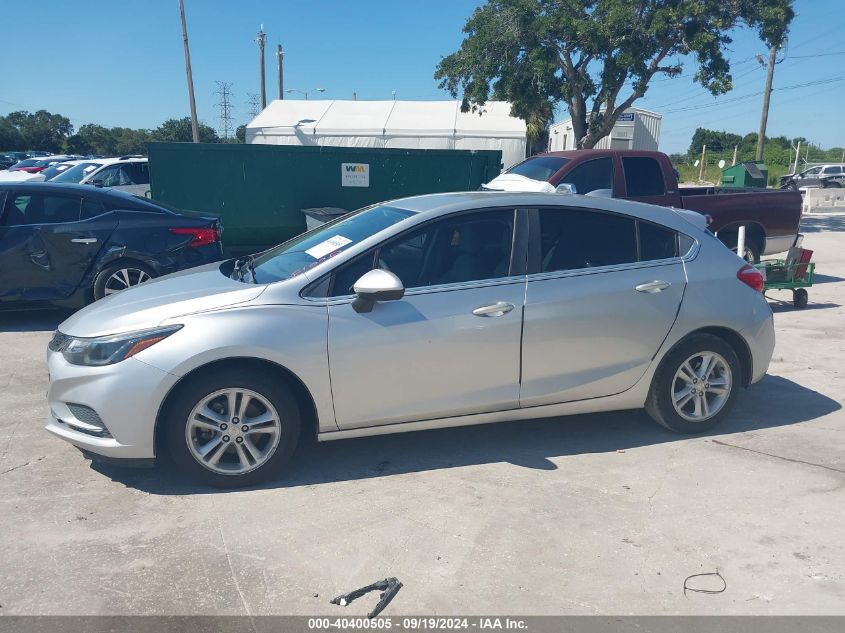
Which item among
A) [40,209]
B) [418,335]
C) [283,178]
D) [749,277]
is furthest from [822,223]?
[418,335]

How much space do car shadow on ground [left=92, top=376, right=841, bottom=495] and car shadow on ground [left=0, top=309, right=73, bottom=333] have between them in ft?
13.3

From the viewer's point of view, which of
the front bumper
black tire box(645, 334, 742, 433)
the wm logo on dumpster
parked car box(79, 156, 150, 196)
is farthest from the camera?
parked car box(79, 156, 150, 196)

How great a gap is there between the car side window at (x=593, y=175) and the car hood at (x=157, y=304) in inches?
256

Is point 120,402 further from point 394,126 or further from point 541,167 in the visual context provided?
point 394,126

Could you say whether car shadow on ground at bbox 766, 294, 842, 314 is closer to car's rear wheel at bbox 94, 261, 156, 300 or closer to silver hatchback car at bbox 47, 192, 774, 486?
silver hatchback car at bbox 47, 192, 774, 486

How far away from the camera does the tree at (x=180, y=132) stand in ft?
191

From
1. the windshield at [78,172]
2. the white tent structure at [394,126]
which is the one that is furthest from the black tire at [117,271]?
the white tent structure at [394,126]

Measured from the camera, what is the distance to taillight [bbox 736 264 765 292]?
511 cm

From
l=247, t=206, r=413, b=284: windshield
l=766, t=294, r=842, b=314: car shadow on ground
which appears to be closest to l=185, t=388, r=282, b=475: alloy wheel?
l=247, t=206, r=413, b=284: windshield

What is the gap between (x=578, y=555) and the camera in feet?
11.7

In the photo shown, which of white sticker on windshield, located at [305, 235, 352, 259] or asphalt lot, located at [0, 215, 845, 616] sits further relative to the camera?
white sticker on windshield, located at [305, 235, 352, 259]

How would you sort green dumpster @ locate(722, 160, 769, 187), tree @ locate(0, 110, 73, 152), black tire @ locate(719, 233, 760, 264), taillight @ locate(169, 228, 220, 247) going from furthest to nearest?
1. tree @ locate(0, 110, 73, 152)
2. green dumpster @ locate(722, 160, 769, 187)
3. black tire @ locate(719, 233, 760, 264)
4. taillight @ locate(169, 228, 220, 247)

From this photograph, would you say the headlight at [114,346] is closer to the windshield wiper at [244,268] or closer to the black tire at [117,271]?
the windshield wiper at [244,268]

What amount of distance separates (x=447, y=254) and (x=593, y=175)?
616 cm
